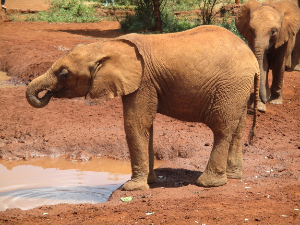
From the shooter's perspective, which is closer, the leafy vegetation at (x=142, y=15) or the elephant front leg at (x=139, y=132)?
the elephant front leg at (x=139, y=132)

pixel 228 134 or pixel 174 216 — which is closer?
pixel 174 216

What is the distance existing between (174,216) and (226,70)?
1.98 m

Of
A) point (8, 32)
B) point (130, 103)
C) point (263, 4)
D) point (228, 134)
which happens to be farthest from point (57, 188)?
point (8, 32)

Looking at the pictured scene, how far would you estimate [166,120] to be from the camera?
10.1 metres

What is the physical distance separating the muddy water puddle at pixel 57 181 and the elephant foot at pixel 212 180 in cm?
138

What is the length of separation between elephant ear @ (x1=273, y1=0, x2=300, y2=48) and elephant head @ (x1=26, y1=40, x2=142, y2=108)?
592 centimetres

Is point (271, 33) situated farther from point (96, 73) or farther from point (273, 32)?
point (96, 73)

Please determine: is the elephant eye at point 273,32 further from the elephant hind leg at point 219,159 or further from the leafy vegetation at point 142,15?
the leafy vegetation at point 142,15

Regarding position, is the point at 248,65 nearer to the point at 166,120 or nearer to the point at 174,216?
the point at 174,216

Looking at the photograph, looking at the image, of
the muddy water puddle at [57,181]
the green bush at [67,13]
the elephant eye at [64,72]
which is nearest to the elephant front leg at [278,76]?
the muddy water puddle at [57,181]

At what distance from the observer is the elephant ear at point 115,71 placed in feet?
20.3

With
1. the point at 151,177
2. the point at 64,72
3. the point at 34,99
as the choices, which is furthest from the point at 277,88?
the point at 34,99

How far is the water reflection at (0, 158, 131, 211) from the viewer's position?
689 centimetres

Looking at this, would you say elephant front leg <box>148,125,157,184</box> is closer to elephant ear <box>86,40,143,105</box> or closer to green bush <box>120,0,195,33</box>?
elephant ear <box>86,40,143,105</box>
